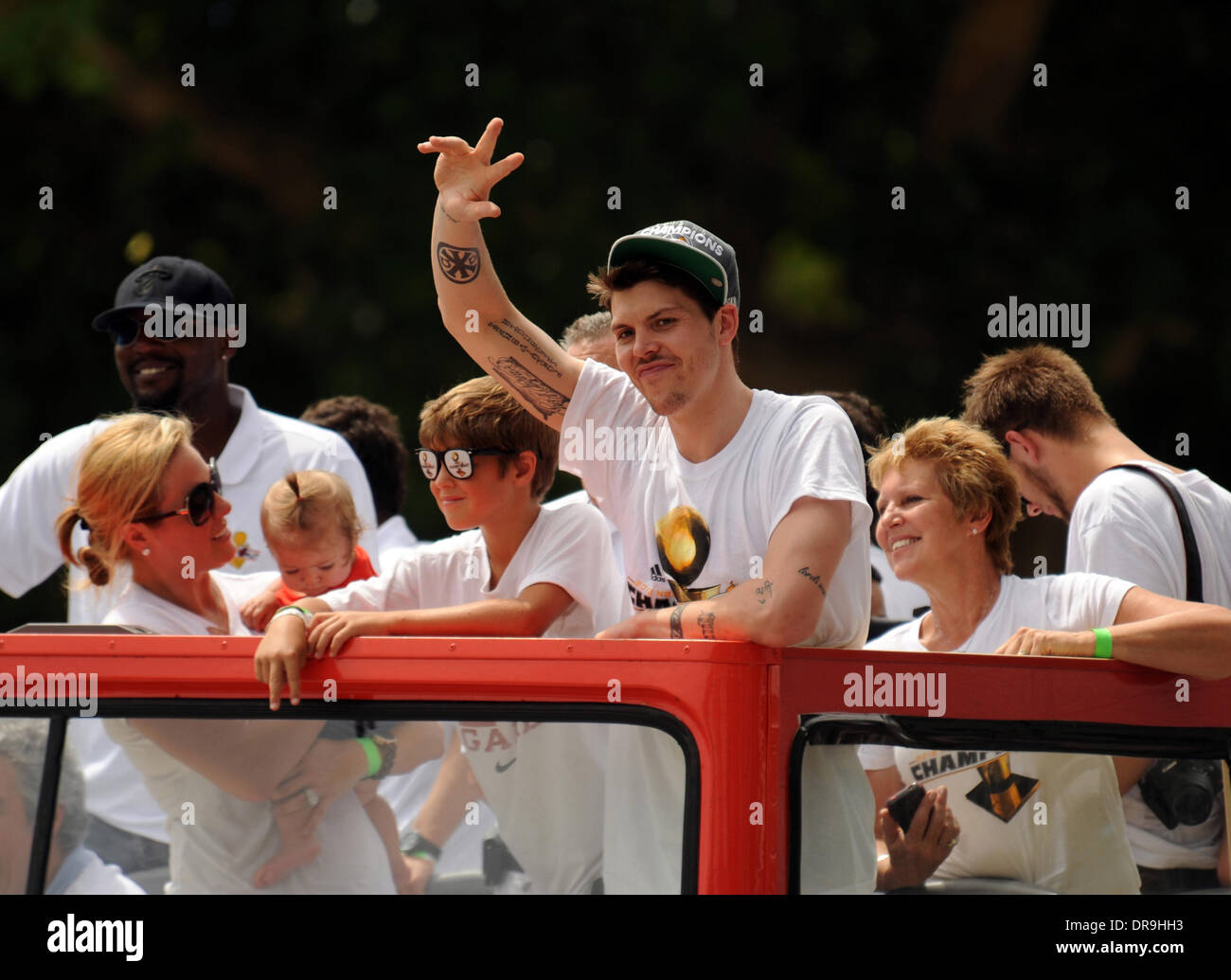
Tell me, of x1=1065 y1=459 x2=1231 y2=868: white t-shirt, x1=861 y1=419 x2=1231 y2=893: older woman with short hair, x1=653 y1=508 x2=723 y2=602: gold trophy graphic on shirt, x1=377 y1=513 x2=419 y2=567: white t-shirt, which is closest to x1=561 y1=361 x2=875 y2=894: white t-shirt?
x1=653 y1=508 x2=723 y2=602: gold trophy graphic on shirt

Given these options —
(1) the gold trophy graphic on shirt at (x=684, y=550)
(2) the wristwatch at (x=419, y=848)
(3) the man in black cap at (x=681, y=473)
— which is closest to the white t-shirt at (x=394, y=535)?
(3) the man in black cap at (x=681, y=473)

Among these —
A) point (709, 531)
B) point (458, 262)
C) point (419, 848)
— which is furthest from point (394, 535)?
point (419, 848)

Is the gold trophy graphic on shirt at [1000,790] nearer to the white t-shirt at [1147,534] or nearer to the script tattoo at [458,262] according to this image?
the white t-shirt at [1147,534]

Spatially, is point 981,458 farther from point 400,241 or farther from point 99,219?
point 99,219

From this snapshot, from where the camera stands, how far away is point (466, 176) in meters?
2.85

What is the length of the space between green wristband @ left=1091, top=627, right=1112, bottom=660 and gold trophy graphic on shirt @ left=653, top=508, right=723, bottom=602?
2.04 ft

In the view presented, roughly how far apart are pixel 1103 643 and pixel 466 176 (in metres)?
1.40

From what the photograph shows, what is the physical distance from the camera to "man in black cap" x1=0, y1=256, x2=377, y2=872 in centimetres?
411

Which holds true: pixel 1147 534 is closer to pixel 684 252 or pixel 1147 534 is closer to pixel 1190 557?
pixel 1190 557

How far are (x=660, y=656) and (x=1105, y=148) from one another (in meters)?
8.11

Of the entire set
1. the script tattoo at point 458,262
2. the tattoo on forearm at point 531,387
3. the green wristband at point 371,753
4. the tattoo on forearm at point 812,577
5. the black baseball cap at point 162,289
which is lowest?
the green wristband at point 371,753

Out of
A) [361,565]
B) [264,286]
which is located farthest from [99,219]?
[361,565]

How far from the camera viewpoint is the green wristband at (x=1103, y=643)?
2.47 m

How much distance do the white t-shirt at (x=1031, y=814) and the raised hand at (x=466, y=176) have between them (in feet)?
4.08
